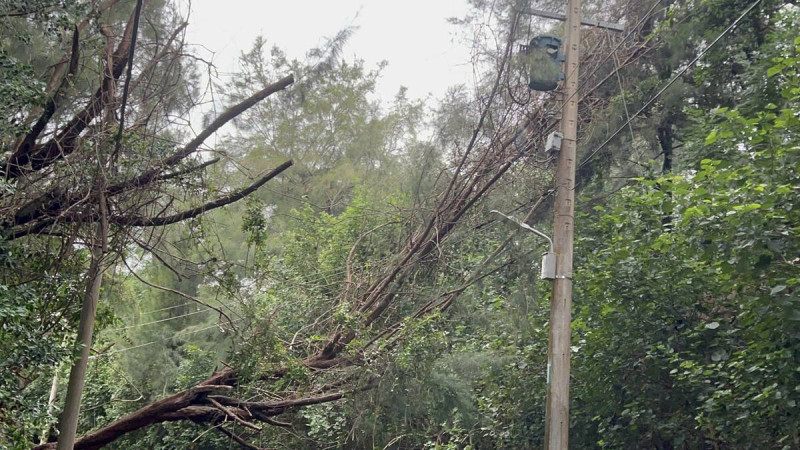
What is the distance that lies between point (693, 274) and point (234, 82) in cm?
519

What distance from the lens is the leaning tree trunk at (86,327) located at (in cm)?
819

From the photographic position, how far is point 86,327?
9.34 m

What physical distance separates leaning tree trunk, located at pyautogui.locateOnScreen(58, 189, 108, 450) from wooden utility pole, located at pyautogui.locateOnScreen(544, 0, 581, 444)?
4475 millimetres

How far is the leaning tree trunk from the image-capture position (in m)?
8.19

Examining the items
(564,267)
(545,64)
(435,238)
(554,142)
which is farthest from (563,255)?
(435,238)

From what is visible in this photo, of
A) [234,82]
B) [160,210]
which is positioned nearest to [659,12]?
[234,82]

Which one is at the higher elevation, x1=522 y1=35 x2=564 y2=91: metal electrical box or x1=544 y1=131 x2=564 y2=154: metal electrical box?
x1=522 y1=35 x2=564 y2=91: metal electrical box

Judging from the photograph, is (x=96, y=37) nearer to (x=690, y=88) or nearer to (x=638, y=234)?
(x=638, y=234)

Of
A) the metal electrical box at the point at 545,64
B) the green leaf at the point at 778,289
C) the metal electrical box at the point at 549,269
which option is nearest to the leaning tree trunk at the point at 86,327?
the metal electrical box at the point at 549,269

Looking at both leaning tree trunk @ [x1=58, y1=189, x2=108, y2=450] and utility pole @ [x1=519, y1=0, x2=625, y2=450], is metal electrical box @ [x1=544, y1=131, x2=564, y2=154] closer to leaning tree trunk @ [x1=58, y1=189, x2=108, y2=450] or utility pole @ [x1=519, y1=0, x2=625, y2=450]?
utility pole @ [x1=519, y1=0, x2=625, y2=450]

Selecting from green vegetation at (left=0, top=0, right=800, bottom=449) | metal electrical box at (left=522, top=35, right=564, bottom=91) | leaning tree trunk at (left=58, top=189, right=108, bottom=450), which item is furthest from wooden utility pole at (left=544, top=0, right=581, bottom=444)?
leaning tree trunk at (left=58, top=189, right=108, bottom=450)

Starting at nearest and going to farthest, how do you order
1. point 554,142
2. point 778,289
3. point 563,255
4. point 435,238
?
point 778,289 → point 563,255 → point 554,142 → point 435,238

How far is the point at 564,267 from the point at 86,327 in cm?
539

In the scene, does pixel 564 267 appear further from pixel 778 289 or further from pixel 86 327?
pixel 86 327
